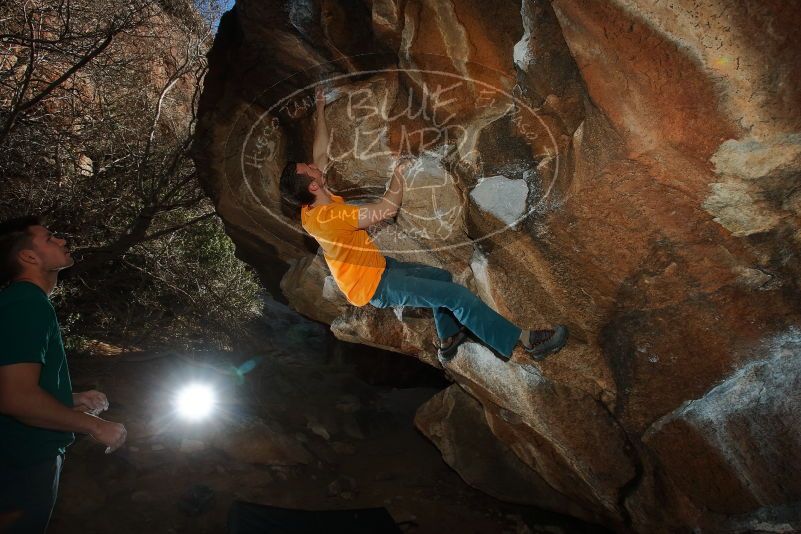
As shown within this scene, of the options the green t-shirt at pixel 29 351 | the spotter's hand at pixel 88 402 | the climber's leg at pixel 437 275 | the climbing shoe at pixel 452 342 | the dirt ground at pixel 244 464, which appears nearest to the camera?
the green t-shirt at pixel 29 351

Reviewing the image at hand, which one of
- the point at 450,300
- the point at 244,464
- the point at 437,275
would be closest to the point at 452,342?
the point at 437,275

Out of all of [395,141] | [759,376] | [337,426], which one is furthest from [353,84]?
[337,426]

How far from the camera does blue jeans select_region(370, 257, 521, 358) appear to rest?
10.3 feet

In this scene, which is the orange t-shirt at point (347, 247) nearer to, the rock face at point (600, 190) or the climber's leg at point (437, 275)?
the climber's leg at point (437, 275)

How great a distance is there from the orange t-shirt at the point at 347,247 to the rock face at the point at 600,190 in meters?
0.97

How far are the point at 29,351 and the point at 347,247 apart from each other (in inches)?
76.2

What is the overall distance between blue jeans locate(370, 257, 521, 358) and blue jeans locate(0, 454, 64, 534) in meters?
2.17

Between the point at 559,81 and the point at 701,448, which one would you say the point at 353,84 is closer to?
the point at 559,81

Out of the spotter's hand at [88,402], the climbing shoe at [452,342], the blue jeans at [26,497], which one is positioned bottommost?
the blue jeans at [26,497]

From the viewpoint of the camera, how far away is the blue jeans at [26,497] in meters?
1.69

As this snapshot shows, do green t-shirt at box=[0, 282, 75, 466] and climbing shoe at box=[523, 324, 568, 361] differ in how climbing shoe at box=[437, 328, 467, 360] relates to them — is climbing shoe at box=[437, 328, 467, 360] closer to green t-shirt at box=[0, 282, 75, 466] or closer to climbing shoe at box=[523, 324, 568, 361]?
climbing shoe at box=[523, 324, 568, 361]

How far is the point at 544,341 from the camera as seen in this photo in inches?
126

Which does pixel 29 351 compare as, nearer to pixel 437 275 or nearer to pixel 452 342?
pixel 437 275

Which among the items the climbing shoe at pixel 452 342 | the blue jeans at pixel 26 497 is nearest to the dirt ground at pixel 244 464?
the climbing shoe at pixel 452 342
